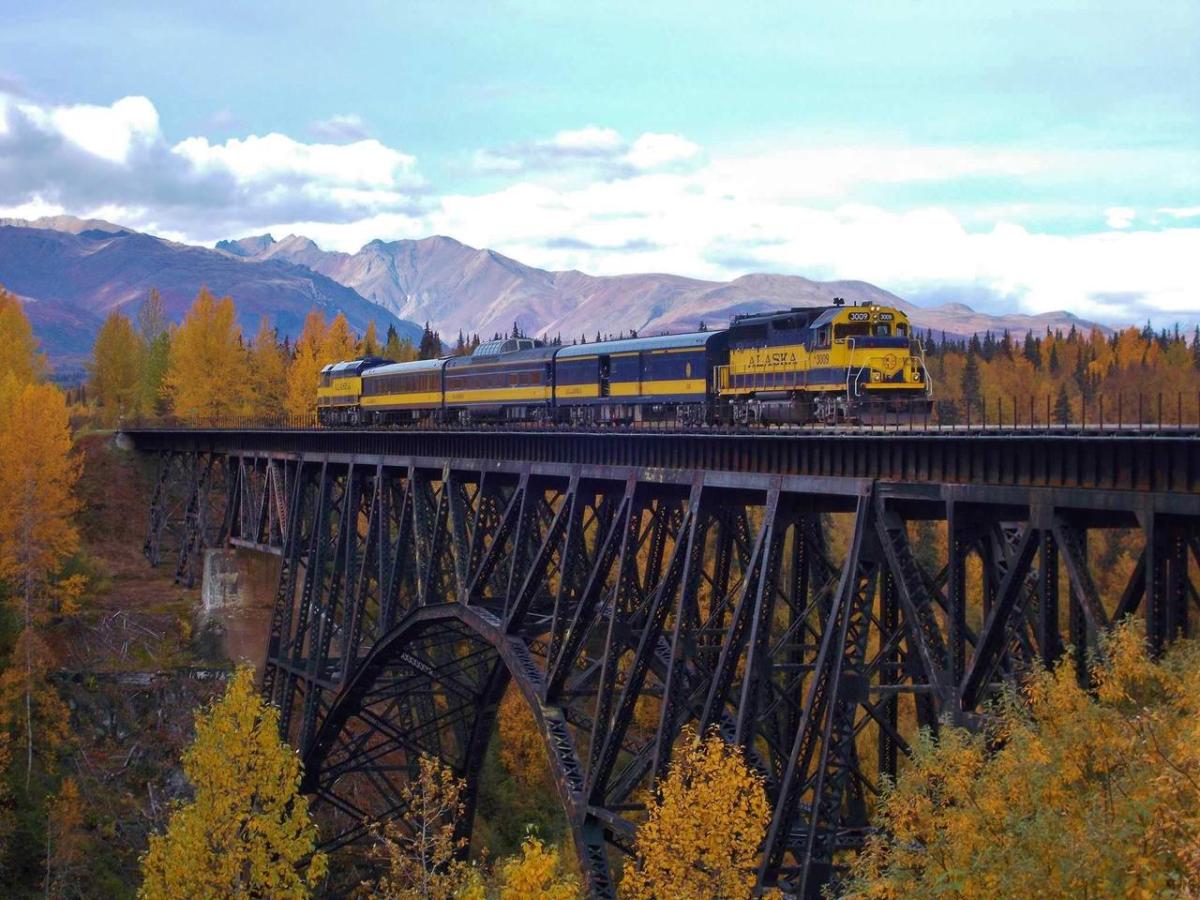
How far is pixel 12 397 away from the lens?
74.9 m

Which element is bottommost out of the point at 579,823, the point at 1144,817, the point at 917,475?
the point at 579,823

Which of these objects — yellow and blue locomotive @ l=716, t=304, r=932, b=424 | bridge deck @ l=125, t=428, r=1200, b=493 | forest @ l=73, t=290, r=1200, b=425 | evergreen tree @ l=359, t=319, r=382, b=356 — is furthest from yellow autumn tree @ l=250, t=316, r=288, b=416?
yellow and blue locomotive @ l=716, t=304, r=932, b=424

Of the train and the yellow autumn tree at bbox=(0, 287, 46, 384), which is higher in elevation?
the yellow autumn tree at bbox=(0, 287, 46, 384)

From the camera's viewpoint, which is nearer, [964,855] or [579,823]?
[964,855]

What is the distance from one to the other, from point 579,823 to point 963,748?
13678mm

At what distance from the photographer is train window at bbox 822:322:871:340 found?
1353 inches

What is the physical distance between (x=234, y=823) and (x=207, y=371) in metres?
67.6

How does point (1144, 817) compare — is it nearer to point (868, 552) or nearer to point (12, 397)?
point (868, 552)

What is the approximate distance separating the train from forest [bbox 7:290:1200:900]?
8.55 feet

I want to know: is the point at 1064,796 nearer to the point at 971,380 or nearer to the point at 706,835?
the point at 706,835

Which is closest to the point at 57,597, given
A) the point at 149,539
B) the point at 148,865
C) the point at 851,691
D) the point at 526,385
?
the point at 149,539

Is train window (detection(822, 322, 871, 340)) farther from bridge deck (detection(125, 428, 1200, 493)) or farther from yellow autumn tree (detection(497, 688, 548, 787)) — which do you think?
yellow autumn tree (detection(497, 688, 548, 787))

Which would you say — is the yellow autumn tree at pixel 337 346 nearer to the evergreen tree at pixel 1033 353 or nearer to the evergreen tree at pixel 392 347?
the evergreen tree at pixel 392 347

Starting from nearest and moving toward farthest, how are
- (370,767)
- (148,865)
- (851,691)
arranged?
(851,691) → (148,865) → (370,767)
